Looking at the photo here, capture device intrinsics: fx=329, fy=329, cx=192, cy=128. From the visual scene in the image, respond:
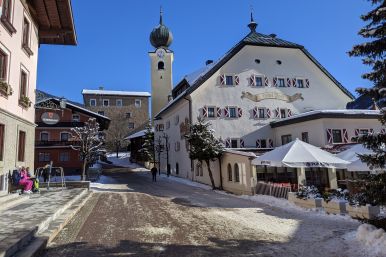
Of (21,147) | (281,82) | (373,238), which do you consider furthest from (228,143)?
(373,238)

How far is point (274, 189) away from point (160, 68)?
129 feet

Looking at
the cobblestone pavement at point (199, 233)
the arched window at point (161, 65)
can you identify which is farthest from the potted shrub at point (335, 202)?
the arched window at point (161, 65)

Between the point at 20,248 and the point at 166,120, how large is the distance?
34.1 meters

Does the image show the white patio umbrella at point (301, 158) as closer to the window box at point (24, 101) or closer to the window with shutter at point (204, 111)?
the window box at point (24, 101)

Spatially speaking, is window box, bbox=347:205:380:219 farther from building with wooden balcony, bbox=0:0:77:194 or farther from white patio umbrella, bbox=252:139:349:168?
building with wooden balcony, bbox=0:0:77:194

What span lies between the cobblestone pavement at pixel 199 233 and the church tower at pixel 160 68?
39.5 metres

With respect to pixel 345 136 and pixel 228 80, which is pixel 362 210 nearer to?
pixel 345 136

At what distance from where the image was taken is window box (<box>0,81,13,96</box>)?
11.3 m

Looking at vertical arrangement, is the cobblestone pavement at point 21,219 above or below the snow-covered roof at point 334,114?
below

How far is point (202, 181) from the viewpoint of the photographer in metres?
28.1

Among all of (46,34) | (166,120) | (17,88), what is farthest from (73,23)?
(166,120)

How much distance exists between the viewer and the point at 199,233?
8805 mm

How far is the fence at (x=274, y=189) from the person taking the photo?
16.3 m

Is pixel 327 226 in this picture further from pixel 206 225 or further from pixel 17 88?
pixel 17 88
